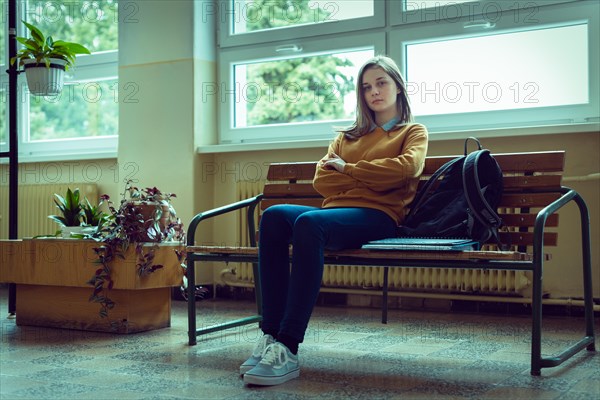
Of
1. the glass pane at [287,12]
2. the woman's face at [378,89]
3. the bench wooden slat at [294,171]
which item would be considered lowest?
the bench wooden slat at [294,171]

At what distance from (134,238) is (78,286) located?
0.32m

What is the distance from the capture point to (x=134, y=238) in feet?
10.1

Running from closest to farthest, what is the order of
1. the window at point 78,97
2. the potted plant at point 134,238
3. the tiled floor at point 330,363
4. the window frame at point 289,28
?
the tiled floor at point 330,363 < the potted plant at point 134,238 < the window frame at point 289,28 < the window at point 78,97

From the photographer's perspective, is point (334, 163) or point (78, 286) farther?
point (78, 286)

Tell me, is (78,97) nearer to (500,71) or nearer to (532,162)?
(500,71)

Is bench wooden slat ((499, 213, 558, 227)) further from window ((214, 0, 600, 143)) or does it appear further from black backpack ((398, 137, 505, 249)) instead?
window ((214, 0, 600, 143))

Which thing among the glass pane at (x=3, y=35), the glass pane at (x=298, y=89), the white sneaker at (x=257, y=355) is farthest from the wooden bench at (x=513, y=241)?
the glass pane at (x=3, y=35)

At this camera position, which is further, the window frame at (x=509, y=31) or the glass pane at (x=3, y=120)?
the glass pane at (x=3, y=120)

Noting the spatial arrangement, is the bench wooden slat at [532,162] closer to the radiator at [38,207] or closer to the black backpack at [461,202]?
the black backpack at [461,202]

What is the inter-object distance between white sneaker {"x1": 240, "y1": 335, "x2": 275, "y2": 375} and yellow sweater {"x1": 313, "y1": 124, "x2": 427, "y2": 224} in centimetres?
57

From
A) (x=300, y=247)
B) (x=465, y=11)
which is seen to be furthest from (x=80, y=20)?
(x=300, y=247)

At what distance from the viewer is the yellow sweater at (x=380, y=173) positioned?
2566mm

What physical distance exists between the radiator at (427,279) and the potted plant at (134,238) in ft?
3.09

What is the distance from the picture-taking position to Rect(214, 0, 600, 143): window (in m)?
3.51
